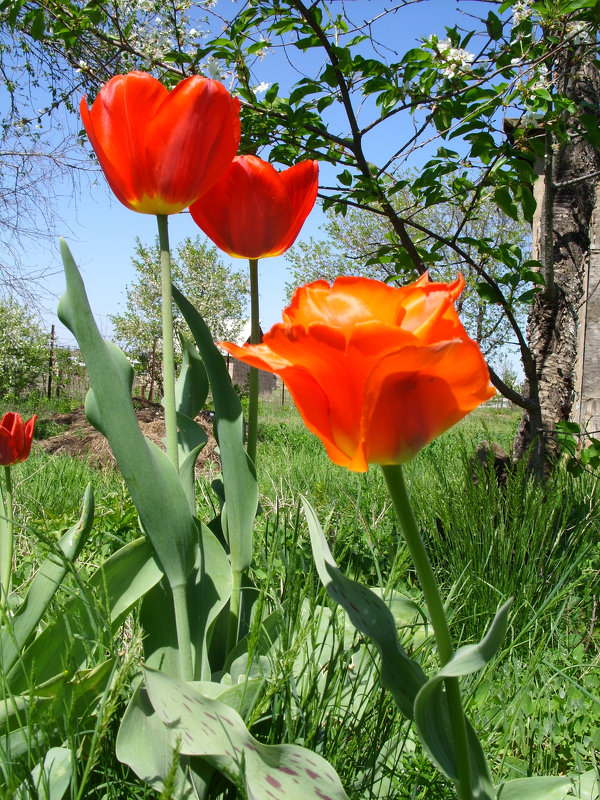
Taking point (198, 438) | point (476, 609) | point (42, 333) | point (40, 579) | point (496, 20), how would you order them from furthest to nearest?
point (42, 333) → point (496, 20) → point (476, 609) → point (198, 438) → point (40, 579)

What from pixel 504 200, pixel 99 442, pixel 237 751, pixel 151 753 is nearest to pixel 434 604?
pixel 237 751

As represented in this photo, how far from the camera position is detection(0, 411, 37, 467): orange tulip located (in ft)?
3.62

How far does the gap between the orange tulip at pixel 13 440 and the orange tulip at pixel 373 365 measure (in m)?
0.78

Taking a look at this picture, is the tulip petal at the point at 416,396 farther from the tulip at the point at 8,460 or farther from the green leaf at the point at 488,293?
the green leaf at the point at 488,293

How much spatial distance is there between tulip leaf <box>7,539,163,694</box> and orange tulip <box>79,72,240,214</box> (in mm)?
454

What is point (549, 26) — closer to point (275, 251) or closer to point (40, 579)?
point (275, 251)

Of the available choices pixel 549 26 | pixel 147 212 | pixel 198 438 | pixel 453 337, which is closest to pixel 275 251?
pixel 147 212

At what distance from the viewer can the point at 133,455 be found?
0.69 meters

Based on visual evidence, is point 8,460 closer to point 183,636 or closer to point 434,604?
point 183,636

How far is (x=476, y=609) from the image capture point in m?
1.47

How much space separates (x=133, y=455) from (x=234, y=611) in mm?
308

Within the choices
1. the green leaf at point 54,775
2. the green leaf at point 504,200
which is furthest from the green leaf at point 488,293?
the green leaf at point 54,775

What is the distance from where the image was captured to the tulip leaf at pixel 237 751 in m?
0.57

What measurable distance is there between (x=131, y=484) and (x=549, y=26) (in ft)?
5.43
